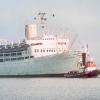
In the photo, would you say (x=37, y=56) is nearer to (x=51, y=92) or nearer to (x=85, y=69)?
(x=85, y=69)

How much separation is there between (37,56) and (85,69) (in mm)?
13239

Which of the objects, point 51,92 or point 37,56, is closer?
point 51,92

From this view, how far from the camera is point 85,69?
128625mm

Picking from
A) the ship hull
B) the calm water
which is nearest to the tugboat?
the ship hull

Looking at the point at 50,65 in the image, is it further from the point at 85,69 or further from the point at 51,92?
the point at 51,92

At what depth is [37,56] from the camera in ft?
436

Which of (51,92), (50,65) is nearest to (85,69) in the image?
(50,65)

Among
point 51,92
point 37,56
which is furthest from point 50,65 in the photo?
point 51,92

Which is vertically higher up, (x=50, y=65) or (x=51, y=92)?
(x=51, y=92)

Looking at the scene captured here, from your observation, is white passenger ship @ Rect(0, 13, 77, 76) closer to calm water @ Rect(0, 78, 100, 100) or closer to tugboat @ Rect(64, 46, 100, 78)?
tugboat @ Rect(64, 46, 100, 78)

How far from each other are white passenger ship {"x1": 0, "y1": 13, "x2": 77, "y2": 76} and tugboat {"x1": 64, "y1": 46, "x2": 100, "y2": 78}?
2297 millimetres

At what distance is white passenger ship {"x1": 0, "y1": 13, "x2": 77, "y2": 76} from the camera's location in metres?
130

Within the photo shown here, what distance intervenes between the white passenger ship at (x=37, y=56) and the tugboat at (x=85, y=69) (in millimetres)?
2297

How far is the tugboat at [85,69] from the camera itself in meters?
127
